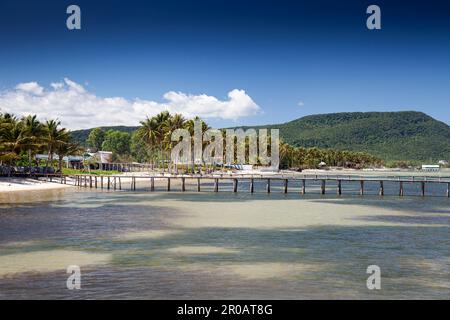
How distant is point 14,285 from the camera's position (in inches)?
634

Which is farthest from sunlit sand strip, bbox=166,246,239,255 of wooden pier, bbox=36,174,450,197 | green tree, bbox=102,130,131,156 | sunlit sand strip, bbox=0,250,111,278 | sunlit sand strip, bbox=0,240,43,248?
green tree, bbox=102,130,131,156

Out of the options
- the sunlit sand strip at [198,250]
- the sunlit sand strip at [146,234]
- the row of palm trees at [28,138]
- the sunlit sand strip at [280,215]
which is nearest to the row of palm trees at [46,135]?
the row of palm trees at [28,138]

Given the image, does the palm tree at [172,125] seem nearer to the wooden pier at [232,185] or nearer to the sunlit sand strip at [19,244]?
the wooden pier at [232,185]

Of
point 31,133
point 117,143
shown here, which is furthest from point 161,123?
point 117,143

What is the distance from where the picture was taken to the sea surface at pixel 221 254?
1593 cm

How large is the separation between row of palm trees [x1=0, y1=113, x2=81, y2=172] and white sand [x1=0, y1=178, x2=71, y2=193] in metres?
3.10

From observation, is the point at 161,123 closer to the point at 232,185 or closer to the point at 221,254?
the point at 232,185

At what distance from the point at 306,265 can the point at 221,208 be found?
81.6 ft

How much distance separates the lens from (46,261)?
→ 20.2 m

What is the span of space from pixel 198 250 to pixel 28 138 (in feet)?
186

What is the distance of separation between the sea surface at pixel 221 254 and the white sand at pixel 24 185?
88.2 ft

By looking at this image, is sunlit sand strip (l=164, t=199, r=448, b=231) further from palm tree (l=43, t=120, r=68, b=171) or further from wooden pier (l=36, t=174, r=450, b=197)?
palm tree (l=43, t=120, r=68, b=171)

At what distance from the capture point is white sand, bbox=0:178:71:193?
214 ft
